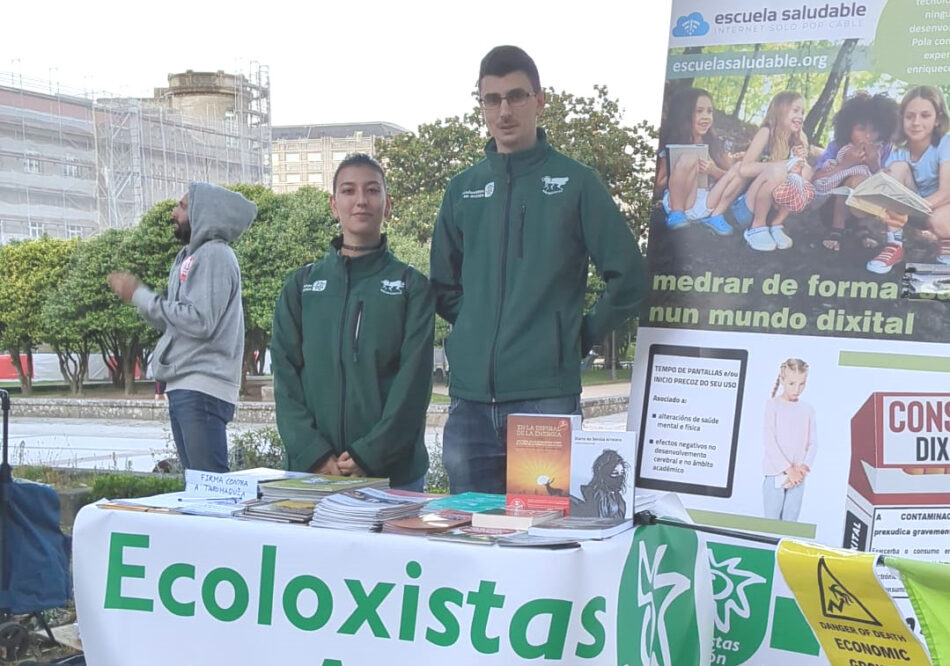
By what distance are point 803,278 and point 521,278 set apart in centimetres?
80

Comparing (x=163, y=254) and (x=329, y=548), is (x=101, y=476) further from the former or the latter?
(x=163, y=254)

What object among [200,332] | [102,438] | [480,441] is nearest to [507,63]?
[480,441]

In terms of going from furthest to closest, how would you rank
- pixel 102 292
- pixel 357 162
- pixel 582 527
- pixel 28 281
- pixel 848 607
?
1. pixel 28 281
2. pixel 102 292
3. pixel 357 162
4. pixel 582 527
5. pixel 848 607

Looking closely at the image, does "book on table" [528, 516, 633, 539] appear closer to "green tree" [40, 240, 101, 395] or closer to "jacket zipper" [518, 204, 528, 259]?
"jacket zipper" [518, 204, 528, 259]

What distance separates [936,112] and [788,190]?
0.43 metres

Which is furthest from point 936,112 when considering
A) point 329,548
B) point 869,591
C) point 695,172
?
point 329,548

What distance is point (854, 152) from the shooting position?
9.03 ft

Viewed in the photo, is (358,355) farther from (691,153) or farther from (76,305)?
(76,305)

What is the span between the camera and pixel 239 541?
2.34 m

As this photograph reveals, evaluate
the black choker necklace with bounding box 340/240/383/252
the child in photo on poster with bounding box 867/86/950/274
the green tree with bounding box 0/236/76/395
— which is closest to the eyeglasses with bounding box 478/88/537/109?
the black choker necklace with bounding box 340/240/383/252

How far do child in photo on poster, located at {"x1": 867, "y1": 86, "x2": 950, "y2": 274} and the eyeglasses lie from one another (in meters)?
1.03

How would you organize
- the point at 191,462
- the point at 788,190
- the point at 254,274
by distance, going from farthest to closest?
the point at 254,274
the point at 191,462
the point at 788,190

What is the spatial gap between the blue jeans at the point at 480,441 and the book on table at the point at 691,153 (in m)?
0.75

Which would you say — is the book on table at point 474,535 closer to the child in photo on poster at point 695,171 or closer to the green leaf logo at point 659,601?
the green leaf logo at point 659,601
